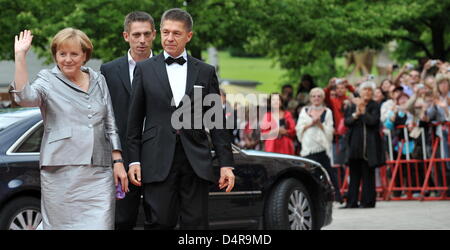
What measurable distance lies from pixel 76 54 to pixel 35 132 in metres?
3.11

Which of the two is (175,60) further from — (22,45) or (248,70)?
(248,70)

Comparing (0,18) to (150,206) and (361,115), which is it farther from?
(150,206)

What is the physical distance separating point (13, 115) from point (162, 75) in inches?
133

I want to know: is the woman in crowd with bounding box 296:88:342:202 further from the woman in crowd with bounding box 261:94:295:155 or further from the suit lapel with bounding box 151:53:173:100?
the suit lapel with bounding box 151:53:173:100

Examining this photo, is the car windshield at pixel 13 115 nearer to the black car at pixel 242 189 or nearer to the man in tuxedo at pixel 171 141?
the black car at pixel 242 189

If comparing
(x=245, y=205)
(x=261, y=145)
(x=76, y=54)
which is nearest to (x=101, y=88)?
(x=76, y=54)

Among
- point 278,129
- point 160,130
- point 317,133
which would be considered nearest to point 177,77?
point 160,130

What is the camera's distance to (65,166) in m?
6.95

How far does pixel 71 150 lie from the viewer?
273 inches

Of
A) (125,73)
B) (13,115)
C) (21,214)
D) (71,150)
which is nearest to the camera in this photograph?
(71,150)

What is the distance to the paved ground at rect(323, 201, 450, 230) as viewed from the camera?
41.8ft

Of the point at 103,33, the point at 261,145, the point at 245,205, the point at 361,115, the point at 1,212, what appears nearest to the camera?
the point at 1,212

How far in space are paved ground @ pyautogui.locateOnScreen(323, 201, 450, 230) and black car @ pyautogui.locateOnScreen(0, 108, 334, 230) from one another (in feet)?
3.92

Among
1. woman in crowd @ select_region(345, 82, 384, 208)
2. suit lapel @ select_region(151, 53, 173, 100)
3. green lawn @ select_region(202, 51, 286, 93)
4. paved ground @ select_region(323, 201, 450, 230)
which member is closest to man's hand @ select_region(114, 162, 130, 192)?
suit lapel @ select_region(151, 53, 173, 100)
